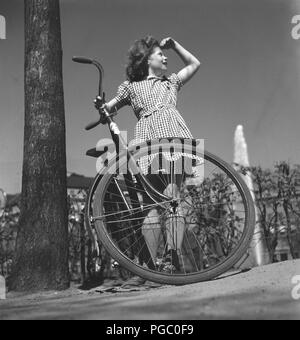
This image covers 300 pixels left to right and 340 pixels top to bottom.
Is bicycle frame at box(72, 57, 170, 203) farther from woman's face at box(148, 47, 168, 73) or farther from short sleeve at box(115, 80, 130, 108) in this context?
woman's face at box(148, 47, 168, 73)

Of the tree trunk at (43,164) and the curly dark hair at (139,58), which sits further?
the curly dark hair at (139,58)

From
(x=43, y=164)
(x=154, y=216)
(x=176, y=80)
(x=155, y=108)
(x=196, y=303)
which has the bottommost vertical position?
(x=196, y=303)

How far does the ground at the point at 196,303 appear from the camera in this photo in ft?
4.41

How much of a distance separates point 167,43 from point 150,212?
0.86 meters

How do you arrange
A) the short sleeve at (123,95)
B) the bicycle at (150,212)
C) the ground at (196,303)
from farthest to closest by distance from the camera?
1. the short sleeve at (123,95)
2. the bicycle at (150,212)
3. the ground at (196,303)

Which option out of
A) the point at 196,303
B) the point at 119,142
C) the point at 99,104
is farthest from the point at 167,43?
the point at 196,303

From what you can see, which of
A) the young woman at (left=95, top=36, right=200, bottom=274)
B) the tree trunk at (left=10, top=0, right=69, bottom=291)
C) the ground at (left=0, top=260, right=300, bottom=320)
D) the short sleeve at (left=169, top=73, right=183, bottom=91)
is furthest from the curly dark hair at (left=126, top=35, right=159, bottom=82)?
the ground at (left=0, top=260, right=300, bottom=320)

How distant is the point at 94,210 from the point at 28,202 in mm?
404

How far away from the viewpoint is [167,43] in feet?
7.47

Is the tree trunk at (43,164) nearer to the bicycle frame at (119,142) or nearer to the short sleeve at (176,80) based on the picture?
the bicycle frame at (119,142)

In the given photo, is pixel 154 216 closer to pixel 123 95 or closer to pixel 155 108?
pixel 155 108

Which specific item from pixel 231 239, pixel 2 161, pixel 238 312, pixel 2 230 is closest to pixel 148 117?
pixel 2 161

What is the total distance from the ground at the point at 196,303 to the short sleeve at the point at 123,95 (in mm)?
920

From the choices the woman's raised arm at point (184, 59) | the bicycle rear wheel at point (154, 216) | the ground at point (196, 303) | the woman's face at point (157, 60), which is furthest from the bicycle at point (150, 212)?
the woman's raised arm at point (184, 59)
